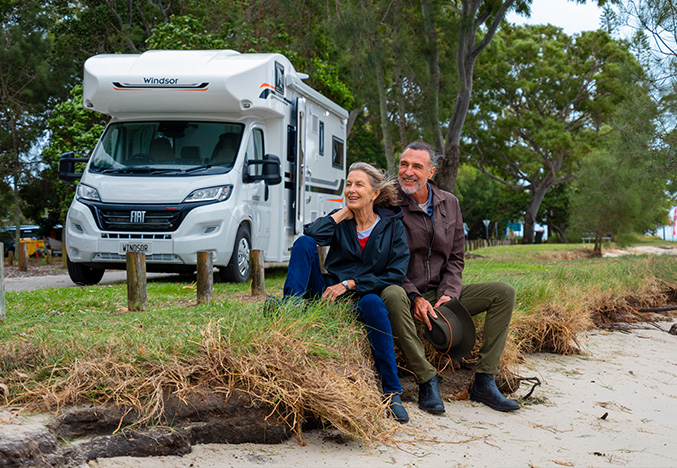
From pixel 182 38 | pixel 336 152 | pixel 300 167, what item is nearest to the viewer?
pixel 300 167

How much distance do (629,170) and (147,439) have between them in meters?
13.8

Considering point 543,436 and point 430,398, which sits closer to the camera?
point 543,436

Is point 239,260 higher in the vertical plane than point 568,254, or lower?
higher

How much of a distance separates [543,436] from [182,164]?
23.3ft

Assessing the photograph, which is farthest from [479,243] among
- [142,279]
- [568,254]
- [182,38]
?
[142,279]

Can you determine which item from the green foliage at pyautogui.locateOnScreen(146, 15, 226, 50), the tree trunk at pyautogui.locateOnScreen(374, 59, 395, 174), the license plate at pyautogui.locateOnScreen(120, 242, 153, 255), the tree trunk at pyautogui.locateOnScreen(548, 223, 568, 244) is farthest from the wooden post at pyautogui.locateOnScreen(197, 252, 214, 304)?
the tree trunk at pyautogui.locateOnScreen(548, 223, 568, 244)

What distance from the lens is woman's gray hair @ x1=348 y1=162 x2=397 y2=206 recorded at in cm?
518

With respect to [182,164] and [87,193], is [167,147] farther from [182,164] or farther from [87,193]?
[87,193]

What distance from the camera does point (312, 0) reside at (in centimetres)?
1688

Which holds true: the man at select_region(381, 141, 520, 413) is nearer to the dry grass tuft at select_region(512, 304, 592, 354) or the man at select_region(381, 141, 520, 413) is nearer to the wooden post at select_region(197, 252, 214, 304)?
the dry grass tuft at select_region(512, 304, 592, 354)

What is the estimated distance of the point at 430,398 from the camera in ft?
15.5

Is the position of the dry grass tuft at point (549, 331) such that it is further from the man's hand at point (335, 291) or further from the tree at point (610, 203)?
the tree at point (610, 203)

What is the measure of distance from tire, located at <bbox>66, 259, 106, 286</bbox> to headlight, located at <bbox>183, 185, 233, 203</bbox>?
7.27 feet

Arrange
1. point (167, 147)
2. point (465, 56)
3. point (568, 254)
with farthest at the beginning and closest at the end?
point (568, 254) → point (465, 56) → point (167, 147)
